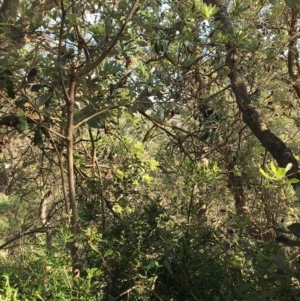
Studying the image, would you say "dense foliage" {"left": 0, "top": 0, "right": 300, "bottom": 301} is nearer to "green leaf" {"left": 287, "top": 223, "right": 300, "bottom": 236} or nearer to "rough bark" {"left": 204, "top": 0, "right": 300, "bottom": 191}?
"green leaf" {"left": 287, "top": 223, "right": 300, "bottom": 236}

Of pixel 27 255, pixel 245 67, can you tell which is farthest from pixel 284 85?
pixel 27 255

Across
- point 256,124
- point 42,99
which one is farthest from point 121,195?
point 256,124

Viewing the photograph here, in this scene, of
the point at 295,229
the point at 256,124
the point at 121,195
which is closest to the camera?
the point at 295,229

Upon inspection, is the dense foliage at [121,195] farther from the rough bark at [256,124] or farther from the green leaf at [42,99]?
the rough bark at [256,124]

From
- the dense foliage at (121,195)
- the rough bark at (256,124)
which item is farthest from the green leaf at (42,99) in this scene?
the rough bark at (256,124)

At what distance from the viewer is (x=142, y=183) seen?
2.88 m

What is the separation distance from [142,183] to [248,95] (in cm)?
94

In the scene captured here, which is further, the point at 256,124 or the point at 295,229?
the point at 256,124

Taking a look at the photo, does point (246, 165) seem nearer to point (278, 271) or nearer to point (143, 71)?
point (143, 71)

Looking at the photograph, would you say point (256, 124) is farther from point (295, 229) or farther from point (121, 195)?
point (295, 229)

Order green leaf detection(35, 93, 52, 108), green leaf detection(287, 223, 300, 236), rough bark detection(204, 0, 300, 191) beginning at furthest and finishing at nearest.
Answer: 1. rough bark detection(204, 0, 300, 191)
2. green leaf detection(35, 93, 52, 108)
3. green leaf detection(287, 223, 300, 236)

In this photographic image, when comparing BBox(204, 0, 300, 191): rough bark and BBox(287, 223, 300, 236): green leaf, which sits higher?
BBox(204, 0, 300, 191): rough bark

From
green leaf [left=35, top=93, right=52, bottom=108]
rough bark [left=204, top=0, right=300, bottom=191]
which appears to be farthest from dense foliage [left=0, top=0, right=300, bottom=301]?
rough bark [left=204, top=0, right=300, bottom=191]

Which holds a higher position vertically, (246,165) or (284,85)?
(284,85)
